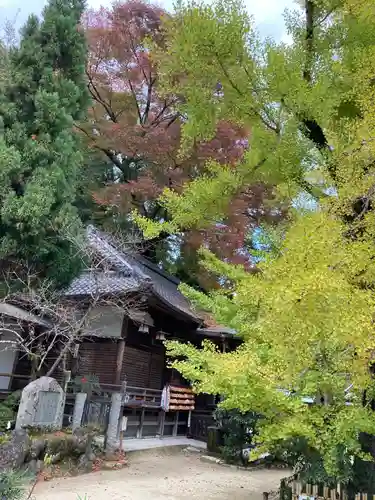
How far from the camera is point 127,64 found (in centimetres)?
1994

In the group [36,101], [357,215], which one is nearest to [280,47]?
[357,215]

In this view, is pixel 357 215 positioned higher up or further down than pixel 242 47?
further down

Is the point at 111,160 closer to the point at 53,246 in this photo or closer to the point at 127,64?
the point at 127,64

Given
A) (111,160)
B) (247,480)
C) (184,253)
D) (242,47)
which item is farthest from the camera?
(111,160)

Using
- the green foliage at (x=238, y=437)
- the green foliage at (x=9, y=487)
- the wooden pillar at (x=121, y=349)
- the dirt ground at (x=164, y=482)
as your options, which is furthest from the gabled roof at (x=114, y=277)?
the green foliage at (x=9, y=487)

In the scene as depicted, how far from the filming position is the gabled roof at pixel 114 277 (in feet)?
37.0

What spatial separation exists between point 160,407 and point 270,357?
889 cm

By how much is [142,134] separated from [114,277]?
787 cm

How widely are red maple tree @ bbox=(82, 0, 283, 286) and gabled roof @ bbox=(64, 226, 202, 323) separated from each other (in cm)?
339

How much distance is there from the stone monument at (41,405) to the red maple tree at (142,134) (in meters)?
10.3

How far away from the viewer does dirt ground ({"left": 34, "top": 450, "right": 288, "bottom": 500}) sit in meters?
7.14

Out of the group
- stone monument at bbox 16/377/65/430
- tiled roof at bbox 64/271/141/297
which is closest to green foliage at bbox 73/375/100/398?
stone monument at bbox 16/377/65/430

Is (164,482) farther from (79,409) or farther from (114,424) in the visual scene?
(79,409)

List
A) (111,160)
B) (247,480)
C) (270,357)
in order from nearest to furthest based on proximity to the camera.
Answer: (270,357), (247,480), (111,160)
